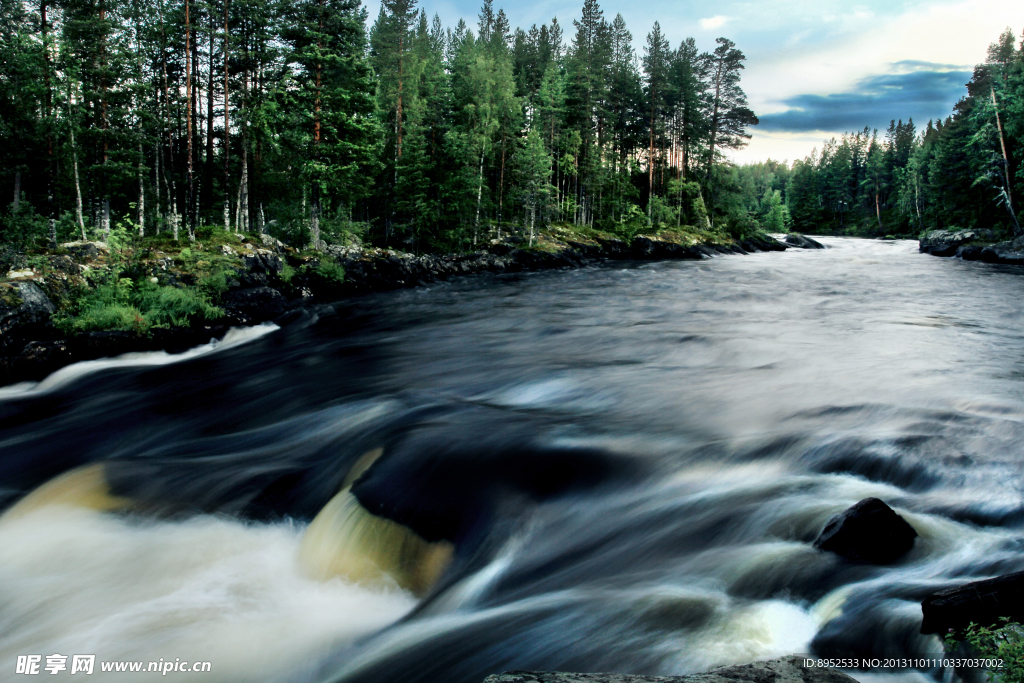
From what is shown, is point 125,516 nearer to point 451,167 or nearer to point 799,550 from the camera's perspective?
point 799,550

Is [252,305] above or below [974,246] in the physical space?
below

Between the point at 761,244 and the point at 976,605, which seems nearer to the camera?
the point at 976,605

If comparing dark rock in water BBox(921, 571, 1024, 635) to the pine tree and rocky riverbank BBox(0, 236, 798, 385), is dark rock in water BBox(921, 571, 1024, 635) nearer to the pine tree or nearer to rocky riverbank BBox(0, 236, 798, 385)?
rocky riverbank BBox(0, 236, 798, 385)

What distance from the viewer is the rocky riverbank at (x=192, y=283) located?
10.2 m

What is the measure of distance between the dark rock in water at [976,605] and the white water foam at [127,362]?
39.7ft

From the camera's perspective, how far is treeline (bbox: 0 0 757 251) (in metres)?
22.8

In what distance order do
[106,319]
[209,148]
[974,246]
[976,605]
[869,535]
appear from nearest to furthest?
[976,605], [869,535], [106,319], [209,148], [974,246]

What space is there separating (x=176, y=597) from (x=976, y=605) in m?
5.26

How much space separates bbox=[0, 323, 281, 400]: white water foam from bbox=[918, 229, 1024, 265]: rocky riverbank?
37733 millimetres

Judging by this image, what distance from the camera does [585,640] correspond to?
3.77 metres

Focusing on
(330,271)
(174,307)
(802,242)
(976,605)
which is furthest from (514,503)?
(802,242)

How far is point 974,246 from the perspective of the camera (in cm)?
3422

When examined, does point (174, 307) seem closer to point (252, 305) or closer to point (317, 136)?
point (252, 305)

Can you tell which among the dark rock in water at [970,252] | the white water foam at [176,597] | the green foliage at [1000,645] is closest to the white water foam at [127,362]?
the white water foam at [176,597]
